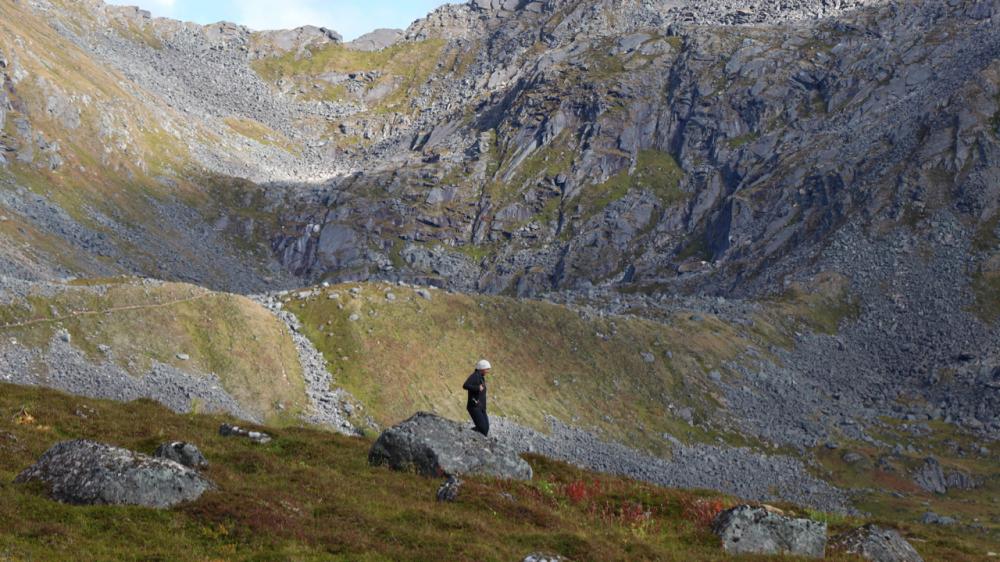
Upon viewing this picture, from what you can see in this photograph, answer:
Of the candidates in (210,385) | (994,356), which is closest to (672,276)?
(994,356)

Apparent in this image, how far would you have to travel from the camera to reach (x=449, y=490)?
25.5m

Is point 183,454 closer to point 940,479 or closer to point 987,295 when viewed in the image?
point 940,479

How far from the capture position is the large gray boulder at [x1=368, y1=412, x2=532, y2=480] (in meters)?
28.6

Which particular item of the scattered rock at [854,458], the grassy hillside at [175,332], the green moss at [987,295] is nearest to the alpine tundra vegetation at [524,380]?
the grassy hillside at [175,332]

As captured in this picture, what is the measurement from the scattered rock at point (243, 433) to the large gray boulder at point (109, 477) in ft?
31.3

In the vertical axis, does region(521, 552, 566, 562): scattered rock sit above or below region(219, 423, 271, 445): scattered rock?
→ above

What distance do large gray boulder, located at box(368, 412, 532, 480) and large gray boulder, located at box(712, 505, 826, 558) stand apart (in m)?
8.75

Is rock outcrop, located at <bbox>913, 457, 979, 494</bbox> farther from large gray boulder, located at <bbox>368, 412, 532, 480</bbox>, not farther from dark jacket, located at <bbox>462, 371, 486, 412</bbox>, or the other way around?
large gray boulder, located at <bbox>368, 412, 532, 480</bbox>

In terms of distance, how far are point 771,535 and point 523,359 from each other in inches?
2654

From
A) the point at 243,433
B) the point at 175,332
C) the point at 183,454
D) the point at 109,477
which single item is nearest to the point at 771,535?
the point at 183,454

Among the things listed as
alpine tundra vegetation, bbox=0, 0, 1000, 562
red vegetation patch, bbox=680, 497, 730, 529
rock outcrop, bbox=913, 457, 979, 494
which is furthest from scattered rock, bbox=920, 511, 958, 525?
red vegetation patch, bbox=680, 497, 730, 529

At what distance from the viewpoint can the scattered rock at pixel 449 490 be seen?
25.2 meters

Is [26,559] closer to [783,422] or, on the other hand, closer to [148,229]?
[783,422]

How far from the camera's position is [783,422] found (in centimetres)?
9881
